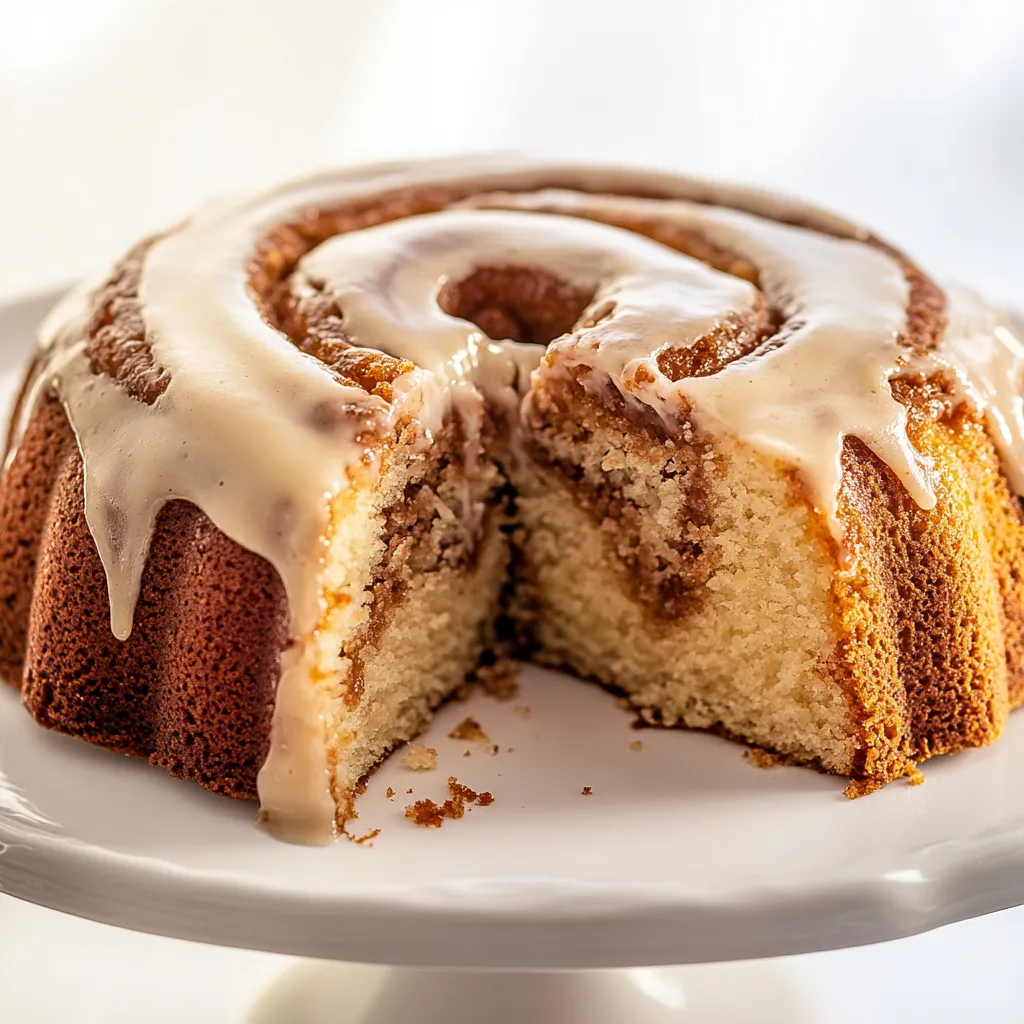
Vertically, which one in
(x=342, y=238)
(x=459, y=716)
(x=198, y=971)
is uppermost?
(x=342, y=238)

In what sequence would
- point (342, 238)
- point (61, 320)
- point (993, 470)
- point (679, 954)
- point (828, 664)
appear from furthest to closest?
point (342, 238) < point (61, 320) < point (993, 470) < point (828, 664) < point (679, 954)

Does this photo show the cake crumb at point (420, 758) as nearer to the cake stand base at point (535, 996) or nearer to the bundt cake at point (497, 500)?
the bundt cake at point (497, 500)

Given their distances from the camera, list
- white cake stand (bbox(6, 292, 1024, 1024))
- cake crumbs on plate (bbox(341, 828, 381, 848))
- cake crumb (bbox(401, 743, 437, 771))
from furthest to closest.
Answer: cake crumb (bbox(401, 743, 437, 771)) < cake crumbs on plate (bbox(341, 828, 381, 848)) < white cake stand (bbox(6, 292, 1024, 1024))

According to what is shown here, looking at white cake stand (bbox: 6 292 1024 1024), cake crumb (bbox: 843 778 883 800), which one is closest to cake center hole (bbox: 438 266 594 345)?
white cake stand (bbox: 6 292 1024 1024)

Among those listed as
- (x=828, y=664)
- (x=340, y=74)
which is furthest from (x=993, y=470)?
(x=340, y=74)

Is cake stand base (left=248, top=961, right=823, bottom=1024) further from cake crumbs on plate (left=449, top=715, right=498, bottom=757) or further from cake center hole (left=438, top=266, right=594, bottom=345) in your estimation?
cake center hole (left=438, top=266, right=594, bottom=345)

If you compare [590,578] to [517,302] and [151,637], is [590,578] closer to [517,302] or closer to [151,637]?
[517,302]

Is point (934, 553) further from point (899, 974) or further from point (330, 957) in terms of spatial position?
point (330, 957)

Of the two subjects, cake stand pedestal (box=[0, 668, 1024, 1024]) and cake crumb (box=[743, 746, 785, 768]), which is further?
cake crumb (box=[743, 746, 785, 768])
